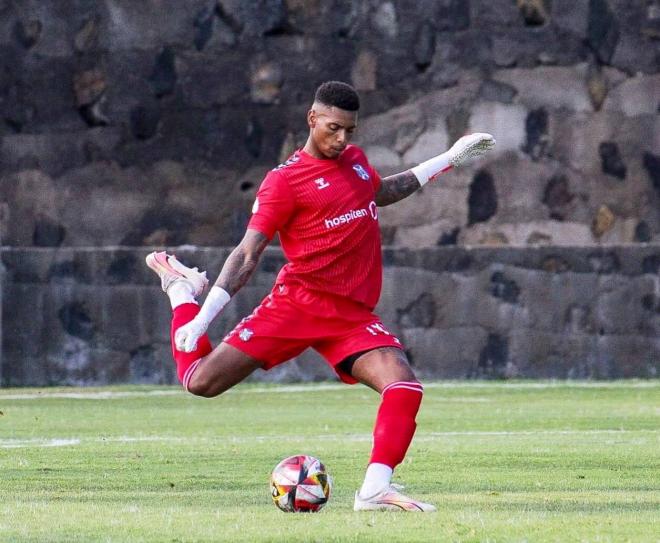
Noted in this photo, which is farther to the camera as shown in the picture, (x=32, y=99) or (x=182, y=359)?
(x=32, y=99)

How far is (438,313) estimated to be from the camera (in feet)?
70.7

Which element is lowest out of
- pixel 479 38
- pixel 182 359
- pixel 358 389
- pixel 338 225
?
pixel 358 389

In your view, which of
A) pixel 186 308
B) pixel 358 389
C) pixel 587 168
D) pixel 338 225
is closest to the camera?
pixel 338 225

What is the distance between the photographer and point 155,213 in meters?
23.1

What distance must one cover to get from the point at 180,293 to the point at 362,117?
12.7 metres

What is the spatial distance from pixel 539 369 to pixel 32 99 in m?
7.24

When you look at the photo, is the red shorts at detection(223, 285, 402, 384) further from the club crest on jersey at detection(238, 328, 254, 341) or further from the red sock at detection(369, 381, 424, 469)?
the red sock at detection(369, 381, 424, 469)

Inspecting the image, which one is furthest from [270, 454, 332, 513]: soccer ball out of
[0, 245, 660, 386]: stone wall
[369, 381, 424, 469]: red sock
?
[0, 245, 660, 386]: stone wall

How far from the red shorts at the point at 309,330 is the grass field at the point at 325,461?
0.76m

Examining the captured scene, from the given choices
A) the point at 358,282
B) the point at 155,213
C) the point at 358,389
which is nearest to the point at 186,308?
the point at 358,282

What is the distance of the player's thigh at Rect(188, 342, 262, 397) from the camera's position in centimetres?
962

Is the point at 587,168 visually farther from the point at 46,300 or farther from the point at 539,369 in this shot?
the point at 46,300

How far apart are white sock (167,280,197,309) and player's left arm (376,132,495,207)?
116 cm

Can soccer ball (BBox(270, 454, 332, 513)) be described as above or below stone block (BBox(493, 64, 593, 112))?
below
